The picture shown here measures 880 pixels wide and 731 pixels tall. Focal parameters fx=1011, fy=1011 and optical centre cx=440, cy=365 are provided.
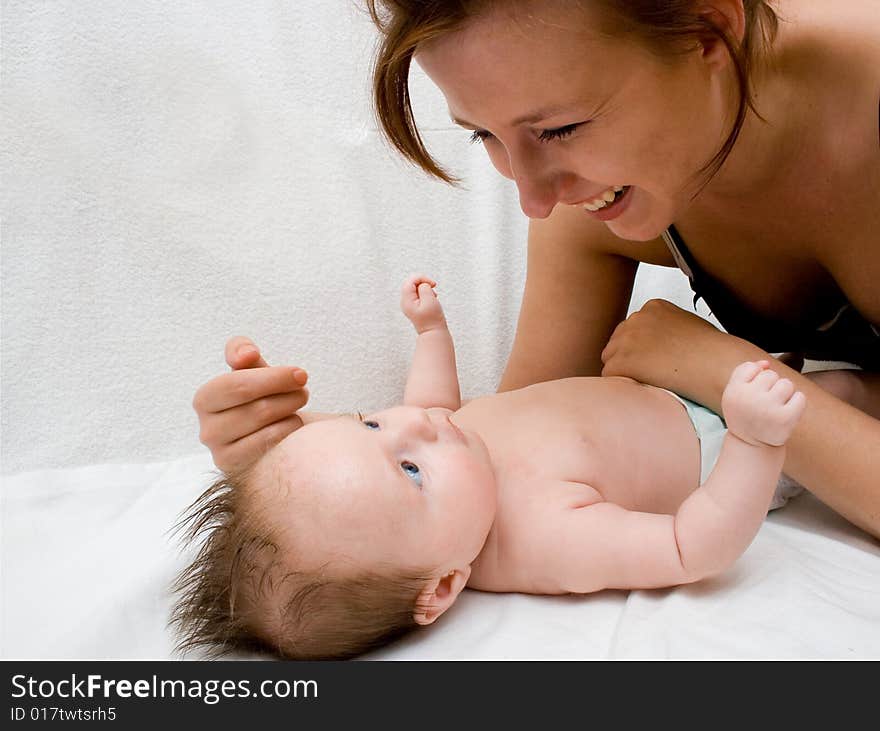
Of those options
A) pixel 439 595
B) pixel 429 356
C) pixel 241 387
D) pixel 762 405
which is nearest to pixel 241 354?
pixel 241 387

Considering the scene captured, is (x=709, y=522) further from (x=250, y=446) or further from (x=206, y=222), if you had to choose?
(x=206, y=222)

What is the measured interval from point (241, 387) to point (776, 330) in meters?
0.70

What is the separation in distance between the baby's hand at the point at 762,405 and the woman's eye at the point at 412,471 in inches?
12.1

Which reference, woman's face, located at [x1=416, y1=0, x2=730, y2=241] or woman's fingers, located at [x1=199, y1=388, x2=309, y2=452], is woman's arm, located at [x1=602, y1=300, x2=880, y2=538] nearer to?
woman's face, located at [x1=416, y1=0, x2=730, y2=241]

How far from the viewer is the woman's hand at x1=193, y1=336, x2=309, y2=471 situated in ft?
3.76

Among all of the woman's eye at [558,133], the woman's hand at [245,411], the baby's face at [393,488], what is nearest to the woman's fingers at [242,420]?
the woman's hand at [245,411]

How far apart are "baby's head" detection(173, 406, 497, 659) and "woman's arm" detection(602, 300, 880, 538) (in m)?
0.33

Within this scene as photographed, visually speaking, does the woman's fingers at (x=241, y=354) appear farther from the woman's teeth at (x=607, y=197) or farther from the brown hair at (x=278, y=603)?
the woman's teeth at (x=607, y=197)

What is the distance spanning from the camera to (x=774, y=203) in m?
1.21

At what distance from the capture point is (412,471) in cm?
103

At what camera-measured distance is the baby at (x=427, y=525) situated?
95 cm

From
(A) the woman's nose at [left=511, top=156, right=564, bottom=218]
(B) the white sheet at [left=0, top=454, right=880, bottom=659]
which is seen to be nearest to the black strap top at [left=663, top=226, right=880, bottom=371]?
(B) the white sheet at [left=0, top=454, right=880, bottom=659]
